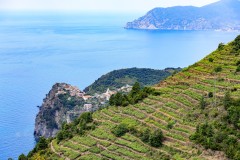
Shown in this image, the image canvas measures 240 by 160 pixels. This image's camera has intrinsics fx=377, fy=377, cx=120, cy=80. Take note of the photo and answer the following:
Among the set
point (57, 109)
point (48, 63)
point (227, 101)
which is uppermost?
point (227, 101)

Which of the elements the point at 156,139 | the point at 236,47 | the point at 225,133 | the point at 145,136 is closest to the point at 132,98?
the point at 145,136

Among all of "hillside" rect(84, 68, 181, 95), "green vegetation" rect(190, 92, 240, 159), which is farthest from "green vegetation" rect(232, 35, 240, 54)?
"hillside" rect(84, 68, 181, 95)

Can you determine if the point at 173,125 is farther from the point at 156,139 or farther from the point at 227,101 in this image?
the point at 227,101

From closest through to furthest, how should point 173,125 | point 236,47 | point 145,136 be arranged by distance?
point 145,136 → point 173,125 → point 236,47

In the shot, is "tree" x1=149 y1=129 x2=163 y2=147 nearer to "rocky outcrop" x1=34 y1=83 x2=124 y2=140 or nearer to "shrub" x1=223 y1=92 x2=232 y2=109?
"shrub" x1=223 y1=92 x2=232 y2=109

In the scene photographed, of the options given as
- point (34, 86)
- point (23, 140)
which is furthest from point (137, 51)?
point (23, 140)

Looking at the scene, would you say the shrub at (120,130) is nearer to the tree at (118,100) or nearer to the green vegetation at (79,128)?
the green vegetation at (79,128)
